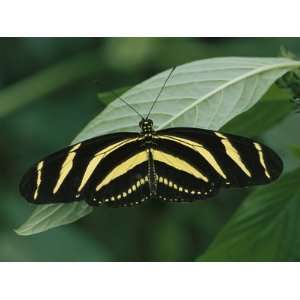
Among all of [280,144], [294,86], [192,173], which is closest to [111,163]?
[192,173]

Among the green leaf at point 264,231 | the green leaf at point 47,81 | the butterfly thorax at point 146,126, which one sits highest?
the green leaf at point 47,81

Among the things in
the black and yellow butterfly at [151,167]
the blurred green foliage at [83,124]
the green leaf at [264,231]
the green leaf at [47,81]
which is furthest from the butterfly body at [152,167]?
the green leaf at [47,81]

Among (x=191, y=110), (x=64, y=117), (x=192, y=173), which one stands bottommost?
(x=192, y=173)

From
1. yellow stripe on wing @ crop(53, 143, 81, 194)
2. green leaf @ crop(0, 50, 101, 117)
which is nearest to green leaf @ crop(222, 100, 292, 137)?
yellow stripe on wing @ crop(53, 143, 81, 194)

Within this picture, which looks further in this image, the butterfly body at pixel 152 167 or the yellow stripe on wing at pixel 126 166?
the yellow stripe on wing at pixel 126 166

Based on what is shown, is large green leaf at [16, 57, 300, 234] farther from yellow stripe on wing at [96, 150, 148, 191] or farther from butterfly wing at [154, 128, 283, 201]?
yellow stripe on wing at [96, 150, 148, 191]

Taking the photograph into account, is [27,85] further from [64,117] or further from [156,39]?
[156,39]

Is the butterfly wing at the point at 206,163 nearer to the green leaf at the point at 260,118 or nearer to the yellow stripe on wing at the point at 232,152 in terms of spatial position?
the yellow stripe on wing at the point at 232,152

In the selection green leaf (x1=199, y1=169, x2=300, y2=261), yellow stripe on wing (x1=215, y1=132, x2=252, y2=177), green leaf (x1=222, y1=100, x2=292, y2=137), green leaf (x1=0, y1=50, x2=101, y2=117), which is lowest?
green leaf (x1=199, y1=169, x2=300, y2=261)
